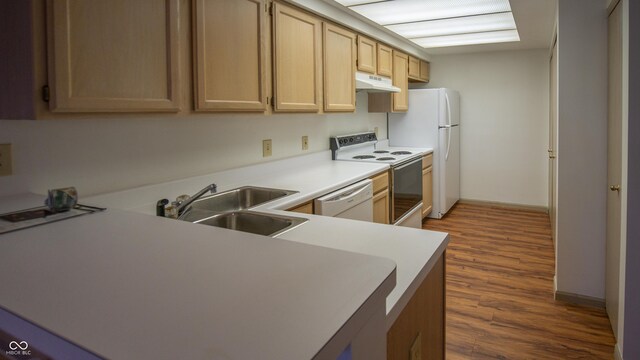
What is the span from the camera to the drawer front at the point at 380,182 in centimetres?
318

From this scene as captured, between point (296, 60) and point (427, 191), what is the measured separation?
270cm

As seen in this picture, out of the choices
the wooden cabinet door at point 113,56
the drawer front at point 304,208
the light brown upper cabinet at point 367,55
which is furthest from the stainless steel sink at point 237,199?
the light brown upper cabinet at point 367,55

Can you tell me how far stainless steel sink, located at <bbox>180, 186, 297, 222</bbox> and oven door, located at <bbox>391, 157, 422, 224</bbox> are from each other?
4.85 ft

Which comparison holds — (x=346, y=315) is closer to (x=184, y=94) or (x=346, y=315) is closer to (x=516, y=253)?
(x=184, y=94)

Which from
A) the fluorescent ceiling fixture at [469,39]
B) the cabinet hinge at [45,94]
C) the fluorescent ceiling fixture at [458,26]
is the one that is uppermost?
the fluorescent ceiling fixture at [469,39]

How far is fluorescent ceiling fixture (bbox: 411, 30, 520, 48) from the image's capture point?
4.27 meters

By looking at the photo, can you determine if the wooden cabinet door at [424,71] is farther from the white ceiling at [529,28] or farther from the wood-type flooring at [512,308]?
the wood-type flooring at [512,308]

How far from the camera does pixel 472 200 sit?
5.86 m

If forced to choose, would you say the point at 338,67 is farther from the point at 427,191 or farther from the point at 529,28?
the point at 427,191

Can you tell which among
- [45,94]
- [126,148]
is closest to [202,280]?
[45,94]

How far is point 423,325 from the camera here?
4.05ft

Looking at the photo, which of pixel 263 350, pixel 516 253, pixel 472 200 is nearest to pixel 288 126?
pixel 516 253

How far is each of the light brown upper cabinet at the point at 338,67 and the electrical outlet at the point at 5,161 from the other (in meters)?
1.91

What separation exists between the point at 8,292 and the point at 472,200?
5793 millimetres
